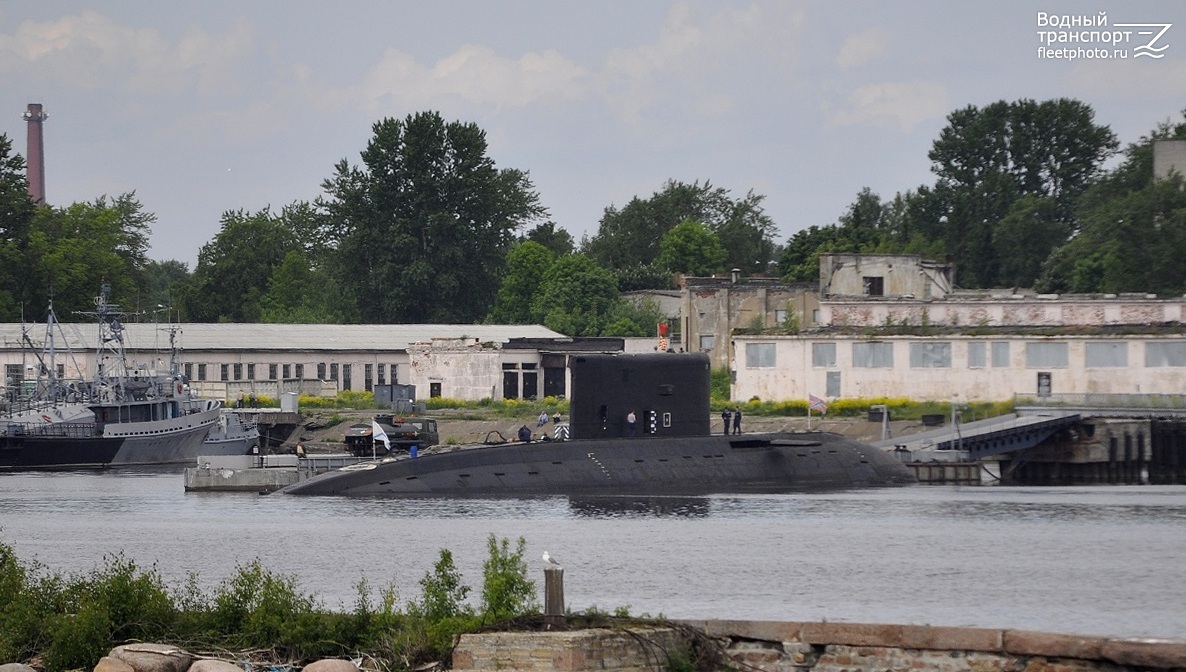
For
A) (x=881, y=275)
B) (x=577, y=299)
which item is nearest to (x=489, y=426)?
(x=881, y=275)

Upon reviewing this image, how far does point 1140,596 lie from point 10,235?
3260 inches

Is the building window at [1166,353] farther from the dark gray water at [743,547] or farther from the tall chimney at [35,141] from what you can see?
the tall chimney at [35,141]

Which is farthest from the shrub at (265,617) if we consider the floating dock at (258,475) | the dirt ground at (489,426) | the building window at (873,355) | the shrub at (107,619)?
the building window at (873,355)

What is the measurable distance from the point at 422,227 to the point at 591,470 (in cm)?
6739

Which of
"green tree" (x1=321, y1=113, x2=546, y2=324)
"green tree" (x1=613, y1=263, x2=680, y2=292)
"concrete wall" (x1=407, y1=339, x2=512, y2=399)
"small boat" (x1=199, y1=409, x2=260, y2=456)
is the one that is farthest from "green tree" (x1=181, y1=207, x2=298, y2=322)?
"small boat" (x1=199, y1=409, x2=260, y2=456)

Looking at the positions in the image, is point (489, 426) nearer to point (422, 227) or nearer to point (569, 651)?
point (422, 227)

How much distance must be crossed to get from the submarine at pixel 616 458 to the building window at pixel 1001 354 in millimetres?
17689

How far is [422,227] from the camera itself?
103 m

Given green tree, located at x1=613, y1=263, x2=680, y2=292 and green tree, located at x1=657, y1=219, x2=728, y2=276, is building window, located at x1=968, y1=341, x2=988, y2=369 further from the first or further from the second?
green tree, located at x1=657, y1=219, x2=728, y2=276

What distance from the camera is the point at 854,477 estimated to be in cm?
4141

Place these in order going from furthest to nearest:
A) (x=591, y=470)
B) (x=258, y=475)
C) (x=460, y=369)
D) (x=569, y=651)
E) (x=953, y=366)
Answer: (x=460, y=369)
(x=953, y=366)
(x=258, y=475)
(x=591, y=470)
(x=569, y=651)

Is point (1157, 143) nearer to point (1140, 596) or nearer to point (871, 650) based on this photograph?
point (1140, 596)

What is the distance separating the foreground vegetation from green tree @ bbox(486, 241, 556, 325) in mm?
83275

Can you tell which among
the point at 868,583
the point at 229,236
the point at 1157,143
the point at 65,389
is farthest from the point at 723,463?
the point at 229,236
